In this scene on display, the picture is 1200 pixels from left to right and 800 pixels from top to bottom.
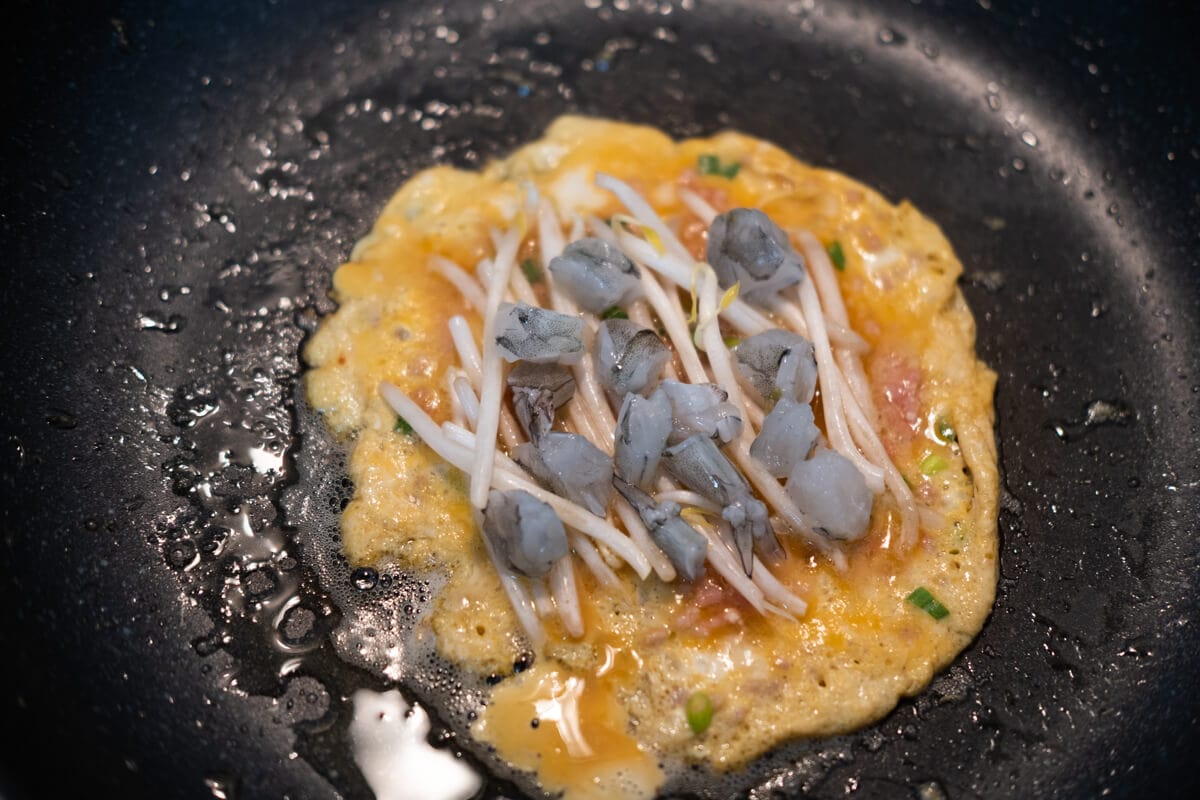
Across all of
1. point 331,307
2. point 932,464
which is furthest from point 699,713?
point 331,307

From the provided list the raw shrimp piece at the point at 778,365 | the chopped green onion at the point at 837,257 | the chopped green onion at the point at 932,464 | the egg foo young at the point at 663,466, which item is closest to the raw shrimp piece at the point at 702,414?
the egg foo young at the point at 663,466

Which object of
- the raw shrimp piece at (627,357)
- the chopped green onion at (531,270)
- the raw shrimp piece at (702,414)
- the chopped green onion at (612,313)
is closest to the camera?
the raw shrimp piece at (702,414)

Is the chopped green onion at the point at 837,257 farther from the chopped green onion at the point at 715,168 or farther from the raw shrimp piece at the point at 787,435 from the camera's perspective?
the raw shrimp piece at the point at 787,435

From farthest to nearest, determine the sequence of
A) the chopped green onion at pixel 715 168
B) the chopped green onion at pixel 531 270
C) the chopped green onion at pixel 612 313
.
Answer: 1. the chopped green onion at pixel 715 168
2. the chopped green onion at pixel 531 270
3. the chopped green onion at pixel 612 313

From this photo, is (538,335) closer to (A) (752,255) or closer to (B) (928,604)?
(A) (752,255)

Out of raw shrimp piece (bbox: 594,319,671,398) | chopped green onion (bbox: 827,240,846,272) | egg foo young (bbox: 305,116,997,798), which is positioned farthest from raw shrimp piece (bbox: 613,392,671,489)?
chopped green onion (bbox: 827,240,846,272)

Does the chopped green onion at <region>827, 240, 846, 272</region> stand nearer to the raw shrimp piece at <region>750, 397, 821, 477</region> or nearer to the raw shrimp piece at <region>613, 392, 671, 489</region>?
the raw shrimp piece at <region>750, 397, 821, 477</region>
